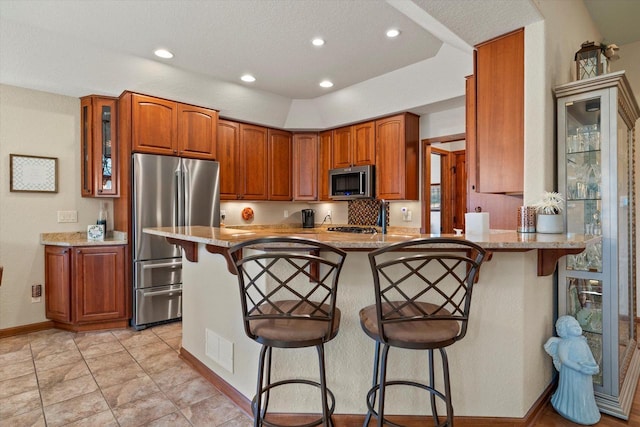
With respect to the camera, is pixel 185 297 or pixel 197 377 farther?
pixel 185 297

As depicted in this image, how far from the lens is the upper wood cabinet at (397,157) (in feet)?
13.5

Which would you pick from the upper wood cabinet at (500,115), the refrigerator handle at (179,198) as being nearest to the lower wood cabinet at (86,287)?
the refrigerator handle at (179,198)

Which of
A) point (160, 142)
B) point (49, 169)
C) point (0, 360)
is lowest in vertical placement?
point (0, 360)

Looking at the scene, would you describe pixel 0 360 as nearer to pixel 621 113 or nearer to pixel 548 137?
pixel 548 137

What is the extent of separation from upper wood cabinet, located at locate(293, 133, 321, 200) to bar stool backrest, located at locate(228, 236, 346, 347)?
129 inches

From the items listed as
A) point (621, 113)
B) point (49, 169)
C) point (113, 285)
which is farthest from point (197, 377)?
point (621, 113)

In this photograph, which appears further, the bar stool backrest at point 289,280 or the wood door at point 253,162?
the wood door at point 253,162

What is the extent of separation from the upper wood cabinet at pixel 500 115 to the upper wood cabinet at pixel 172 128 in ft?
9.66

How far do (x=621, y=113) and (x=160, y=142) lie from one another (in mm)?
3965

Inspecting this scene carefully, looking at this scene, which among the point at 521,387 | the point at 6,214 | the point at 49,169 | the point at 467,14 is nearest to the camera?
the point at 521,387

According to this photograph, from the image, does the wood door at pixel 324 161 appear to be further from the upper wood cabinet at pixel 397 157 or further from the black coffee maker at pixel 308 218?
the upper wood cabinet at pixel 397 157

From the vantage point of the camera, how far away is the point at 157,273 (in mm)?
3602

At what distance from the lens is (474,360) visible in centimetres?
184

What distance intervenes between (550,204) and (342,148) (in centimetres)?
309
